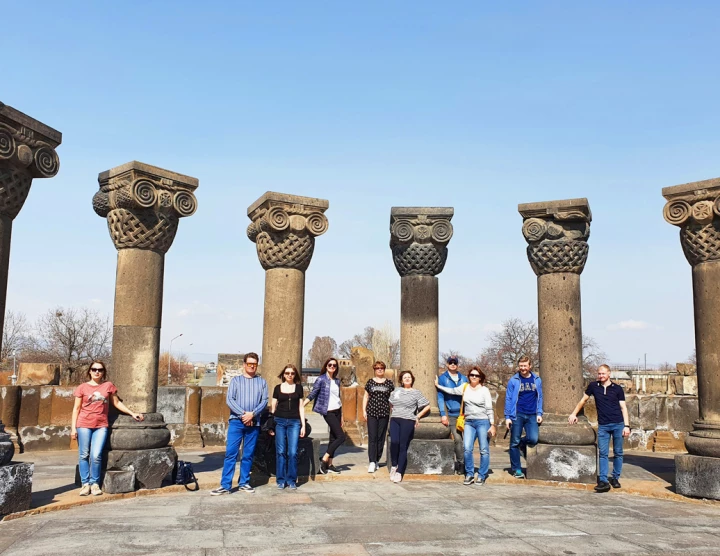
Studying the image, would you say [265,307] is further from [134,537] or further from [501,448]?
[501,448]

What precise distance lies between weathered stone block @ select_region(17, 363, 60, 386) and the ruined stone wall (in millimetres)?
1913

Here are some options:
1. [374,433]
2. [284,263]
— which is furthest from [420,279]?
[374,433]

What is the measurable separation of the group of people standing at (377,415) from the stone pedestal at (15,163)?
166 centimetres

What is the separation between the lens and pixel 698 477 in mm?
7492

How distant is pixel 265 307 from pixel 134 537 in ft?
14.5

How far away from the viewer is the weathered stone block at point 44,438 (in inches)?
455

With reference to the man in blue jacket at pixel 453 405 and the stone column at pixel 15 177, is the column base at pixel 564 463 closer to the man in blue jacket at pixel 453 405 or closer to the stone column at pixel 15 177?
the man in blue jacket at pixel 453 405

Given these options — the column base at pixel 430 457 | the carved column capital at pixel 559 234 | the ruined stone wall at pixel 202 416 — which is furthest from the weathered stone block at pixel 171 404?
the carved column capital at pixel 559 234

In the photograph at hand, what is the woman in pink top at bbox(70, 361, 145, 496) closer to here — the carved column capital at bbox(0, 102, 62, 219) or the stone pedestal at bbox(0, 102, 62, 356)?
the stone pedestal at bbox(0, 102, 62, 356)

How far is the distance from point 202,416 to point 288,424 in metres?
5.48

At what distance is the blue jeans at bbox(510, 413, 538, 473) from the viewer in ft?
28.5

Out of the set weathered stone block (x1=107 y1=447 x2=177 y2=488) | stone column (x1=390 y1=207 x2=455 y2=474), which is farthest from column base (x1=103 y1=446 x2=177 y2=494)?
stone column (x1=390 y1=207 x2=455 y2=474)

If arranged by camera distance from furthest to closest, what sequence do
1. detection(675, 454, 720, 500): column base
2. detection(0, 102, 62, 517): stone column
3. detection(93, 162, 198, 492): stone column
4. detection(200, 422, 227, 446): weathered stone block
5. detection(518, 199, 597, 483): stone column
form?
detection(200, 422, 227, 446): weathered stone block
detection(518, 199, 597, 483): stone column
detection(93, 162, 198, 492): stone column
detection(675, 454, 720, 500): column base
detection(0, 102, 62, 517): stone column

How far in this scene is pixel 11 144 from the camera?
645 cm
